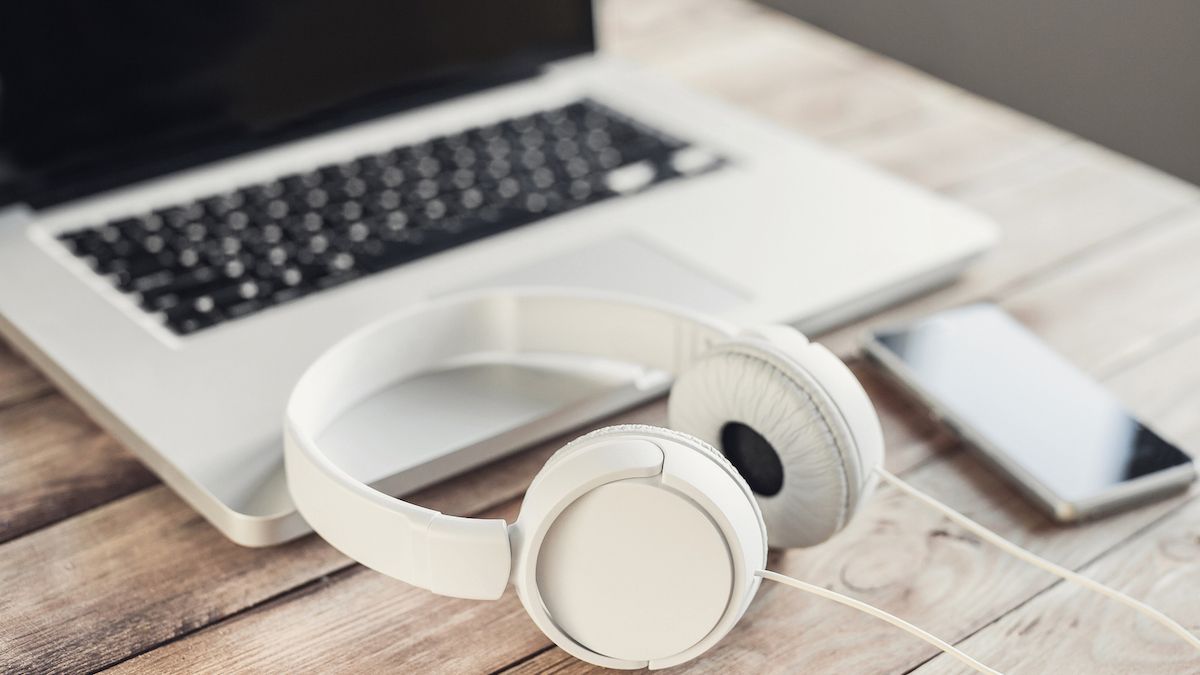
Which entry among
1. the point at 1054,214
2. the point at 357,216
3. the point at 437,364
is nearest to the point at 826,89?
the point at 1054,214

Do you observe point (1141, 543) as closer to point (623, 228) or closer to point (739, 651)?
point (739, 651)

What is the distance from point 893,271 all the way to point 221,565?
419 millimetres

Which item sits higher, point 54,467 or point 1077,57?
point 1077,57

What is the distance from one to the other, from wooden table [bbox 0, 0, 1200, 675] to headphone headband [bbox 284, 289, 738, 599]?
0.05 meters

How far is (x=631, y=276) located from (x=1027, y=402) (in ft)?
0.77

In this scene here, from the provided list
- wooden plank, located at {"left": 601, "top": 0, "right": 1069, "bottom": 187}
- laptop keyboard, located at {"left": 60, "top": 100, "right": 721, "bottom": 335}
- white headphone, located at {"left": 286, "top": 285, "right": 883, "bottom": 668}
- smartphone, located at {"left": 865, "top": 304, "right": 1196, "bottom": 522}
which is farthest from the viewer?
wooden plank, located at {"left": 601, "top": 0, "right": 1069, "bottom": 187}

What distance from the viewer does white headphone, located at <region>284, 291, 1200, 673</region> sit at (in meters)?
0.43

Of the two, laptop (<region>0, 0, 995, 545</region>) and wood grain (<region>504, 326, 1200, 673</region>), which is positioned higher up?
laptop (<region>0, 0, 995, 545</region>)

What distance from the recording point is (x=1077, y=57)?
1.68 ft

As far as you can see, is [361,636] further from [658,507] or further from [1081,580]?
[1081,580]

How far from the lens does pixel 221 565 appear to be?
0.54 metres

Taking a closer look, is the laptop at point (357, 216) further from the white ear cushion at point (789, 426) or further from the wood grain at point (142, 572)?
the white ear cushion at point (789, 426)

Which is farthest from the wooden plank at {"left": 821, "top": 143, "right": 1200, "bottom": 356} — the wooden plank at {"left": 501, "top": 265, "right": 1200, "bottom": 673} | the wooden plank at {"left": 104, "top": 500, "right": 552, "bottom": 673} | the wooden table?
the wooden plank at {"left": 104, "top": 500, "right": 552, "bottom": 673}

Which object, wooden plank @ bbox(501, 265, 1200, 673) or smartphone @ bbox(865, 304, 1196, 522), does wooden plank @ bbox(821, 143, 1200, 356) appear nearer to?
smartphone @ bbox(865, 304, 1196, 522)
